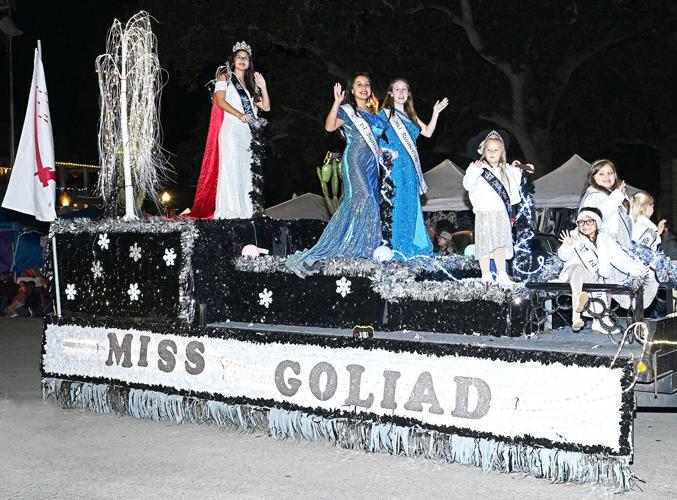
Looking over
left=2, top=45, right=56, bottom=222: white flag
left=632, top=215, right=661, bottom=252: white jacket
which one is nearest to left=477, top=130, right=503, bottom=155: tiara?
left=632, top=215, right=661, bottom=252: white jacket

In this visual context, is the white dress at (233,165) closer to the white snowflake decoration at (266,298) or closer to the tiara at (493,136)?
the white snowflake decoration at (266,298)

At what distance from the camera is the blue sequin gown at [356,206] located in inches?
302

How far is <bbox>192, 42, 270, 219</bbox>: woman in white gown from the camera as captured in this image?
28.6 ft

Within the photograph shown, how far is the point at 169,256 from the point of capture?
7.97 metres

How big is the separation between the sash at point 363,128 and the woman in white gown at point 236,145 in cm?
130

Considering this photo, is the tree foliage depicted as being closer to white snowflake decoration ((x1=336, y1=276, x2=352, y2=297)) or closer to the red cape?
the red cape

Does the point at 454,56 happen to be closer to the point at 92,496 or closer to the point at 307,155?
the point at 307,155

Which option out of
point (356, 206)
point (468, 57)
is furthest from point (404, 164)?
point (468, 57)

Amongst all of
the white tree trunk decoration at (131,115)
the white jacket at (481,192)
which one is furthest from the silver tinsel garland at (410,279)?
the white tree trunk decoration at (131,115)

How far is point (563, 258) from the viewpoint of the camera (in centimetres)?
677

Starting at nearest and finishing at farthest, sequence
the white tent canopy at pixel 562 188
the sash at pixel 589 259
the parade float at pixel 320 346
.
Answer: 1. the parade float at pixel 320 346
2. the sash at pixel 589 259
3. the white tent canopy at pixel 562 188

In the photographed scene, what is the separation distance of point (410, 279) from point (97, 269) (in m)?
3.38

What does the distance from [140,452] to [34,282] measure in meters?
13.3

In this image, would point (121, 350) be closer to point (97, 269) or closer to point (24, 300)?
point (97, 269)
